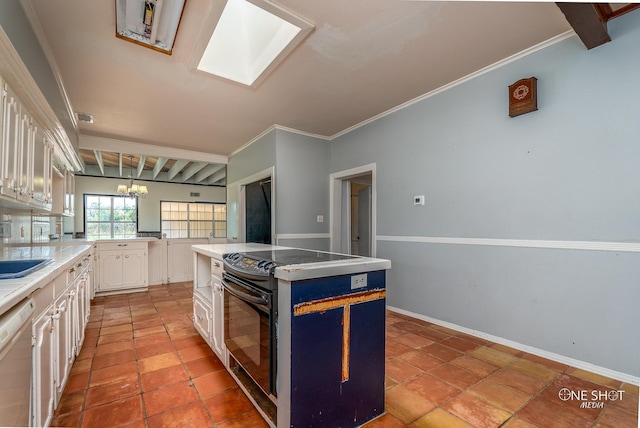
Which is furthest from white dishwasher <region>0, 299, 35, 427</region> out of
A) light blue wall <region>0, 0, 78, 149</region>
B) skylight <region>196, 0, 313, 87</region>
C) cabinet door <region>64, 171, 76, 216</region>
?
cabinet door <region>64, 171, 76, 216</region>

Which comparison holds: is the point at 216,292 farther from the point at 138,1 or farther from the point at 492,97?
the point at 492,97

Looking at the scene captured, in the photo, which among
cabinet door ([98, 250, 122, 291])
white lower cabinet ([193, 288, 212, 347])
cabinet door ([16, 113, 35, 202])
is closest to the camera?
cabinet door ([16, 113, 35, 202])

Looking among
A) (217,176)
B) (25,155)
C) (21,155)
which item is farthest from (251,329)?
(217,176)

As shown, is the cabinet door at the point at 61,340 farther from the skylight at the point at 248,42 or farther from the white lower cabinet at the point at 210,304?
the skylight at the point at 248,42

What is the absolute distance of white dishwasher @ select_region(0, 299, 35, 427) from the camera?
93 cm

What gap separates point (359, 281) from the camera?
1567mm

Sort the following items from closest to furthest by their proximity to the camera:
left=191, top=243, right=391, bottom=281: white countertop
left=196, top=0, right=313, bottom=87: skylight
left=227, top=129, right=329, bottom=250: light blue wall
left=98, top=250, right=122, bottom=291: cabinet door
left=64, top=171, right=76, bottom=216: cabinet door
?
left=191, top=243, right=391, bottom=281: white countertop < left=196, top=0, right=313, bottom=87: skylight < left=64, top=171, right=76, bottom=216: cabinet door < left=227, top=129, right=329, bottom=250: light blue wall < left=98, top=250, right=122, bottom=291: cabinet door

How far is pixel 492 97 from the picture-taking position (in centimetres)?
266

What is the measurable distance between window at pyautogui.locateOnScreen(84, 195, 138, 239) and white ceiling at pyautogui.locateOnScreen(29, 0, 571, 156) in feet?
17.5

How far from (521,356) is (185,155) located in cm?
578

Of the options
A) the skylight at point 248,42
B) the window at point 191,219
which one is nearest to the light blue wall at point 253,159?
the skylight at point 248,42

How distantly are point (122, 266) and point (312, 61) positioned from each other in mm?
4443

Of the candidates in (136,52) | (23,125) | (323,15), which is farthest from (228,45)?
(23,125)

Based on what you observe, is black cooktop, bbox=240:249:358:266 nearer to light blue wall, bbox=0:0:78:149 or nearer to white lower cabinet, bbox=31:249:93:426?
white lower cabinet, bbox=31:249:93:426
